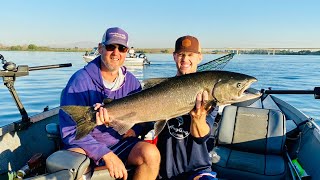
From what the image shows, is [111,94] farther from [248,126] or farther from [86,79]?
[248,126]

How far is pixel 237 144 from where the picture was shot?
5469 mm

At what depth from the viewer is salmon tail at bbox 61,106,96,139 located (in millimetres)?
3361

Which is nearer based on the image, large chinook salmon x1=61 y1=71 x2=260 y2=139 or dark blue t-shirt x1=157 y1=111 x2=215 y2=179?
large chinook salmon x1=61 y1=71 x2=260 y2=139

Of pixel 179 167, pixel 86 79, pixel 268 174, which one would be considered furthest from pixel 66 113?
pixel 268 174

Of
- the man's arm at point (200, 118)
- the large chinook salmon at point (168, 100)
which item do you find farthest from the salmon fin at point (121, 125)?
the man's arm at point (200, 118)

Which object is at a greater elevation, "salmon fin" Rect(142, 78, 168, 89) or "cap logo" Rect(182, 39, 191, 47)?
"cap logo" Rect(182, 39, 191, 47)

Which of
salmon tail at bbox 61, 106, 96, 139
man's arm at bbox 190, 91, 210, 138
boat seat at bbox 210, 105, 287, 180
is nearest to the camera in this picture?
man's arm at bbox 190, 91, 210, 138

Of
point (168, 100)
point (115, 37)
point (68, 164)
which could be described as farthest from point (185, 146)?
point (115, 37)

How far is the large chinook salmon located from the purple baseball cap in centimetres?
87

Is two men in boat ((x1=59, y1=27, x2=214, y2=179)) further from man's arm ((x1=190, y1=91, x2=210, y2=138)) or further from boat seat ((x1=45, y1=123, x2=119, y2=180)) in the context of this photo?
boat seat ((x1=45, y1=123, x2=119, y2=180))

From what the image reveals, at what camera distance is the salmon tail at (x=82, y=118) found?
336 cm

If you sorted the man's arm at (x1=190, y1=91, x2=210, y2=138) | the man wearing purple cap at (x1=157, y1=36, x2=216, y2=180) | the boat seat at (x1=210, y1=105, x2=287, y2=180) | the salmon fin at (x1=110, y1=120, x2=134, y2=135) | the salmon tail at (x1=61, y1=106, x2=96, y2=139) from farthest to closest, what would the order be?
the boat seat at (x1=210, y1=105, x2=287, y2=180)
the man wearing purple cap at (x1=157, y1=36, x2=216, y2=180)
the salmon fin at (x1=110, y1=120, x2=134, y2=135)
the salmon tail at (x1=61, y1=106, x2=96, y2=139)
the man's arm at (x1=190, y1=91, x2=210, y2=138)

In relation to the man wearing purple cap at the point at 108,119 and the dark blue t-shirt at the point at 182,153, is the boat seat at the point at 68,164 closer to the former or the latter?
the man wearing purple cap at the point at 108,119

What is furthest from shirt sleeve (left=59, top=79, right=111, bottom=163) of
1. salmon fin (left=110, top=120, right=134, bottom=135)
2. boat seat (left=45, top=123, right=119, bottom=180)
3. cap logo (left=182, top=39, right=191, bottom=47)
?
cap logo (left=182, top=39, right=191, bottom=47)
